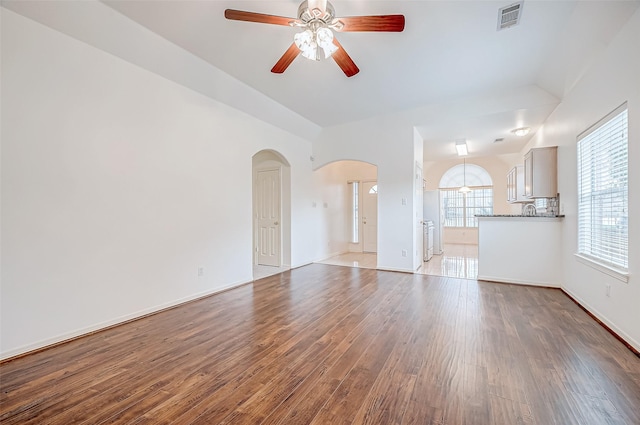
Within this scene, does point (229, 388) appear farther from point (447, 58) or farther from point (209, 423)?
point (447, 58)

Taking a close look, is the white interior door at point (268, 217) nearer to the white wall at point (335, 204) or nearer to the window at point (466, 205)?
the white wall at point (335, 204)

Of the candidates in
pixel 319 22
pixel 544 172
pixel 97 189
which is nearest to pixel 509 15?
pixel 319 22

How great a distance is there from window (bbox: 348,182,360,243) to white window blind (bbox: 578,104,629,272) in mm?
5394

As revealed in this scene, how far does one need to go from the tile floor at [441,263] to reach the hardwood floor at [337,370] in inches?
75.7

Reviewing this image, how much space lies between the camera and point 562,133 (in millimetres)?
4184

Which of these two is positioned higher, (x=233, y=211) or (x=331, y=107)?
(x=331, y=107)

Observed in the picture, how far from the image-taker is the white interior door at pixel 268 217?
20.1 feet

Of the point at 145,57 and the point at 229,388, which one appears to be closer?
the point at 229,388

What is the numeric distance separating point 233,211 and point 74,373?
2.77 meters

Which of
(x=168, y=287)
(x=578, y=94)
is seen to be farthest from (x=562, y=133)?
(x=168, y=287)

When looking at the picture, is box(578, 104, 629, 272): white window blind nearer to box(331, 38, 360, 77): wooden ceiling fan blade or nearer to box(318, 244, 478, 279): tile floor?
box(318, 244, 478, 279): tile floor

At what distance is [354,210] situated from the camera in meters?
8.58

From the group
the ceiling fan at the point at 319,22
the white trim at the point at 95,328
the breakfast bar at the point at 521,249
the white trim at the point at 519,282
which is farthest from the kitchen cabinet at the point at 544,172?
the white trim at the point at 95,328

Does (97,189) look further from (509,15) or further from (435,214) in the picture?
(435,214)
